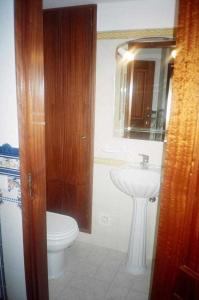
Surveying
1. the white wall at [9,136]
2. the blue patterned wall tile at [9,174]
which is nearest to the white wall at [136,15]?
the white wall at [9,136]

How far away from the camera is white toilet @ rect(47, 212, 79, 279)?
173 cm

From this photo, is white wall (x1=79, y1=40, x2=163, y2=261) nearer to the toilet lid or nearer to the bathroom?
the bathroom

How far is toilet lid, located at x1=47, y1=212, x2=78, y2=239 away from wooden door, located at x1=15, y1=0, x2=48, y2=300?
0.41 meters

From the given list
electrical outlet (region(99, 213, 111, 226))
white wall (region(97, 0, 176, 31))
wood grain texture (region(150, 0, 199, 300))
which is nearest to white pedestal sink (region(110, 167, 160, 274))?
electrical outlet (region(99, 213, 111, 226))

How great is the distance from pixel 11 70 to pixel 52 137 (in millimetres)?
1257

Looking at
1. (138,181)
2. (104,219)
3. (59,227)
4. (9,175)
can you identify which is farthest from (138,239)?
(9,175)

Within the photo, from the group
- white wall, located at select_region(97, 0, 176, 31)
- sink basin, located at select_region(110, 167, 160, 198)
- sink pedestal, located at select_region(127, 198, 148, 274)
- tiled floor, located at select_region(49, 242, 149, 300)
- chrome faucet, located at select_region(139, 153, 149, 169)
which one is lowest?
tiled floor, located at select_region(49, 242, 149, 300)

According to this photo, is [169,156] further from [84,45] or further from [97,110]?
[84,45]

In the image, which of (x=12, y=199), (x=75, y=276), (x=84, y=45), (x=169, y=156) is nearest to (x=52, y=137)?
(x=84, y=45)

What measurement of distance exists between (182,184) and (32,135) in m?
0.73

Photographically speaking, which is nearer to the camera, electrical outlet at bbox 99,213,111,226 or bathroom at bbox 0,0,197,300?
bathroom at bbox 0,0,197,300

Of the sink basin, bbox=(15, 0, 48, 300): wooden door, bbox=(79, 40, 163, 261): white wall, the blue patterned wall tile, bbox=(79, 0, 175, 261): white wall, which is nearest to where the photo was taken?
bbox=(15, 0, 48, 300): wooden door

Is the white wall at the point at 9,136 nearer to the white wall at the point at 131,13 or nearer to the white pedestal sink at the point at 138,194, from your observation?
the white pedestal sink at the point at 138,194

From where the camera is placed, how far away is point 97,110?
2090 millimetres
